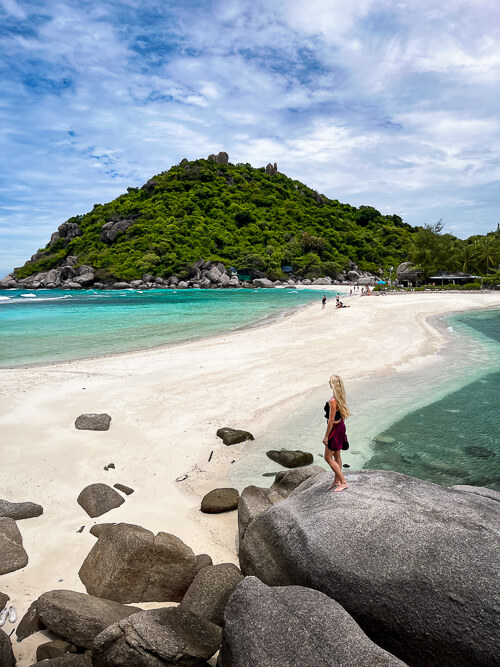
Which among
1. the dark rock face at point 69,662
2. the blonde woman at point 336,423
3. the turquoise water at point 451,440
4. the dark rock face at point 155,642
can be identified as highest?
the blonde woman at point 336,423

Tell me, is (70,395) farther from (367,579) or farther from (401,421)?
(367,579)

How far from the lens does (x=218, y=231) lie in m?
110

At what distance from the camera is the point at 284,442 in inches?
380

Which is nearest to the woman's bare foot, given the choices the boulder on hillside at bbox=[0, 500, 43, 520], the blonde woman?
the blonde woman

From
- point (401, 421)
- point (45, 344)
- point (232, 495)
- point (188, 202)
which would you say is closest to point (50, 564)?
point (232, 495)

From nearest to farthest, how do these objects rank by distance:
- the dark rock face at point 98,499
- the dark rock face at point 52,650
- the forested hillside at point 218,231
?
the dark rock face at point 52,650 < the dark rock face at point 98,499 < the forested hillside at point 218,231

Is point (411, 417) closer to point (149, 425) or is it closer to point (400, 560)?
point (149, 425)

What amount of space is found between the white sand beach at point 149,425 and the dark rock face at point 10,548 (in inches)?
4.1

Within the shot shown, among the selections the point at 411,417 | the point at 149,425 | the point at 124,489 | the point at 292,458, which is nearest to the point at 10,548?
the point at 124,489

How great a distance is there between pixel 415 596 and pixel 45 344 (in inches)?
954

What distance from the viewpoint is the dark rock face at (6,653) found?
11.9 feet

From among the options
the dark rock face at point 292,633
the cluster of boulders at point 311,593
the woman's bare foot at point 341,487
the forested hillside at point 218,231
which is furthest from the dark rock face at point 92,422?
the forested hillside at point 218,231

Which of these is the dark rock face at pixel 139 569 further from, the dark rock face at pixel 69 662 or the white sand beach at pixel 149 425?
the dark rock face at pixel 69 662

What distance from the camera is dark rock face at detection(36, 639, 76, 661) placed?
389 cm
